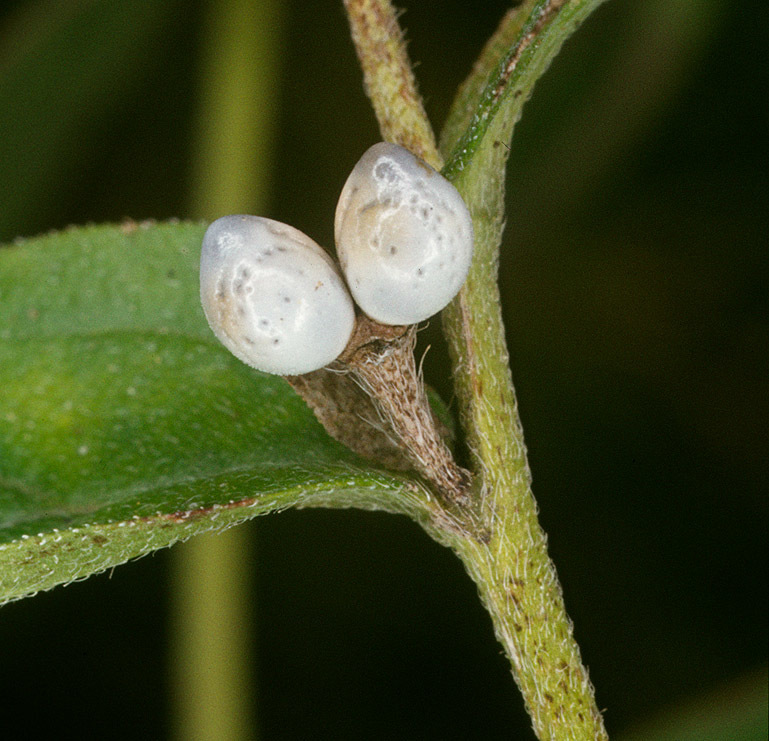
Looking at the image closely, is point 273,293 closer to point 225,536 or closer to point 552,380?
point 552,380

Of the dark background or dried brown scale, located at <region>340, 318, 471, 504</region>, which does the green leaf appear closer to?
dried brown scale, located at <region>340, 318, 471, 504</region>

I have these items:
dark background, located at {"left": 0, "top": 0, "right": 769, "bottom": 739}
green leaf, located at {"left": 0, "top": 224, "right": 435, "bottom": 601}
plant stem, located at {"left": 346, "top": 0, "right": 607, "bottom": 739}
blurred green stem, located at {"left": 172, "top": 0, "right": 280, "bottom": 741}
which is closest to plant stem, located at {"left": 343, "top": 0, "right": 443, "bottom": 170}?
plant stem, located at {"left": 346, "top": 0, "right": 607, "bottom": 739}

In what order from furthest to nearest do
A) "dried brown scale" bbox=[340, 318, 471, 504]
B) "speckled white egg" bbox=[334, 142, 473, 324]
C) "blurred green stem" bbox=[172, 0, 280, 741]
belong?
"blurred green stem" bbox=[172, 0, 280, 741] < "dried brown scale" bbox=[340, 318, 471, 504] < "speckled white egg" bbox=[334, 142, 473, 324]

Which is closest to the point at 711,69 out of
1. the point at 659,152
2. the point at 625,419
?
the point at 659,152

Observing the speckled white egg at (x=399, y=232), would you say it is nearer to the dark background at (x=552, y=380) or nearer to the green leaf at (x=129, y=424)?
the green leaf at (x=129, y=424)

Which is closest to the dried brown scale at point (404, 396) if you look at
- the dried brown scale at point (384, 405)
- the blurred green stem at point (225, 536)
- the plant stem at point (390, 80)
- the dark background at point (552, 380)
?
the dried brown scale at point (384, 405)

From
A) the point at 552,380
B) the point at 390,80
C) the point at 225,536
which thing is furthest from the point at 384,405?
the point at 225,536
